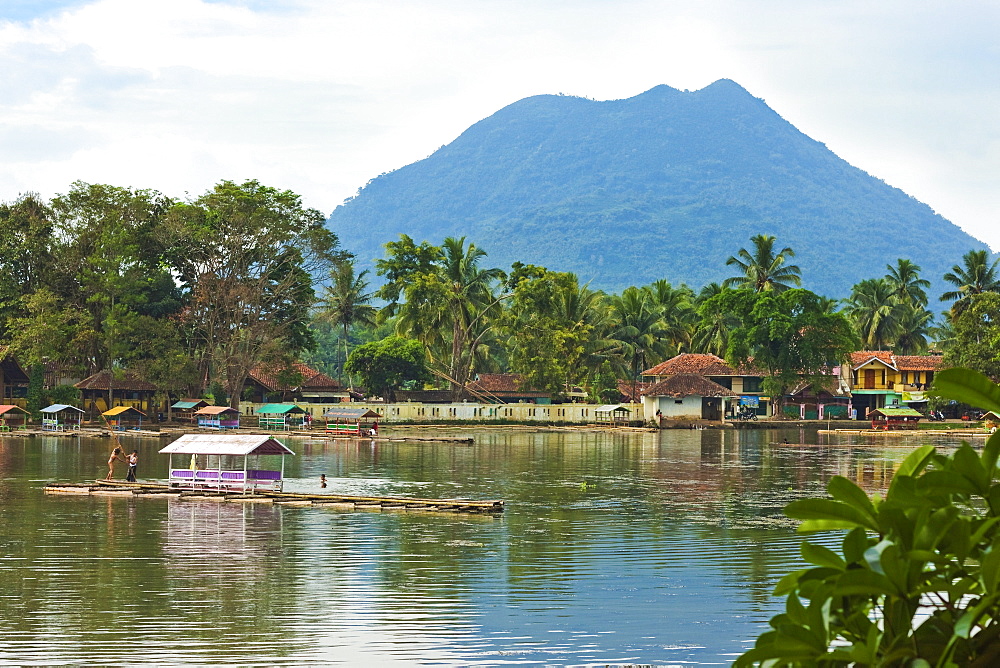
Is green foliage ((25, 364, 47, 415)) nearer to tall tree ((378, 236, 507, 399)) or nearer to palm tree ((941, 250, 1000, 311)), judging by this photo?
tall tree ((378, 236, 507, 399))

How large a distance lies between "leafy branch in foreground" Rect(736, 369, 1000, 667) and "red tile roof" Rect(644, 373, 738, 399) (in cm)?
7672

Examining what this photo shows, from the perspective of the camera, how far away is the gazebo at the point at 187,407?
6869 cm

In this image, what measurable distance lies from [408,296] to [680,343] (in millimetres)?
26562

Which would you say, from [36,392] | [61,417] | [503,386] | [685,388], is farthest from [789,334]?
[36,392]

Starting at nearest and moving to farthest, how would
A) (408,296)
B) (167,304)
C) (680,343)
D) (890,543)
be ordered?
(890,543) < (167,304) < (408,296) < (680,343)

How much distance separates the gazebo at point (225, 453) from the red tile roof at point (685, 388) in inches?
1920

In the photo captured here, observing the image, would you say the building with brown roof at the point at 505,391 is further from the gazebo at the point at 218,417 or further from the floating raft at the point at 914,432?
the gazebo at the point at 218,417

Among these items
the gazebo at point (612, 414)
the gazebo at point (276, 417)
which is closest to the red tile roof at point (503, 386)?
the gazebo at point (612, 414)

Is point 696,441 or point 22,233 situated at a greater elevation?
point 22,233

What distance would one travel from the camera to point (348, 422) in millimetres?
67750

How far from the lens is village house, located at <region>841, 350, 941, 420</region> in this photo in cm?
8600

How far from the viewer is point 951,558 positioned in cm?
336

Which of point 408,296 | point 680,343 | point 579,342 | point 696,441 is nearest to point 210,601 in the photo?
point 696,441

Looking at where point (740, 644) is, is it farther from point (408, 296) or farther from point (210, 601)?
point (408, 296)
